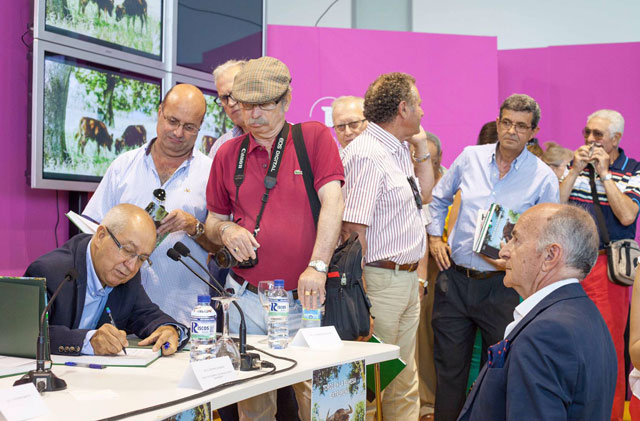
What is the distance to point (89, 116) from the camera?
3852 millimetres

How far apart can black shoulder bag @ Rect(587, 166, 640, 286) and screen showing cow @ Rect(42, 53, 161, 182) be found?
2907mm

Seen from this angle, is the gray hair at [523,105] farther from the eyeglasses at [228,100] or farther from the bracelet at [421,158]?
the eyeglasses at [228,100]

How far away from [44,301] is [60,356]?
1.50 ft

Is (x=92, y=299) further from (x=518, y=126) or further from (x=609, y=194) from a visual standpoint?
(x=609, y=194)

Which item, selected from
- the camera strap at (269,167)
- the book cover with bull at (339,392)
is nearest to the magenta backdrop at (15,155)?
the camera strap at (269,167)

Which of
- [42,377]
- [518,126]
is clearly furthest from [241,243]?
[518,126]

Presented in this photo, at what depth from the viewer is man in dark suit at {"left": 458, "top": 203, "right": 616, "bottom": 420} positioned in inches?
69.4

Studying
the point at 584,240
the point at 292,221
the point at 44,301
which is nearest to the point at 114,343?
the point at 44,301

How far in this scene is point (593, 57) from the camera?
588cm

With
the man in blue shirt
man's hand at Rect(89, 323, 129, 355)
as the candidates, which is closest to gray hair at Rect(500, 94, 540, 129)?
the man in blue shirt

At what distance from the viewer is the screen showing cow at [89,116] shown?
3.62 metres

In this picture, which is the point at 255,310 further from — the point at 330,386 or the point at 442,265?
the point at 442,265

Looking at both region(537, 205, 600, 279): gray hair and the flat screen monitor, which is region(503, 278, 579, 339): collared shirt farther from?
the flat screen monitor

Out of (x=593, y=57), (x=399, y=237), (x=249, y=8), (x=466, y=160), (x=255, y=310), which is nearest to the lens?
(x=255, y=310)
